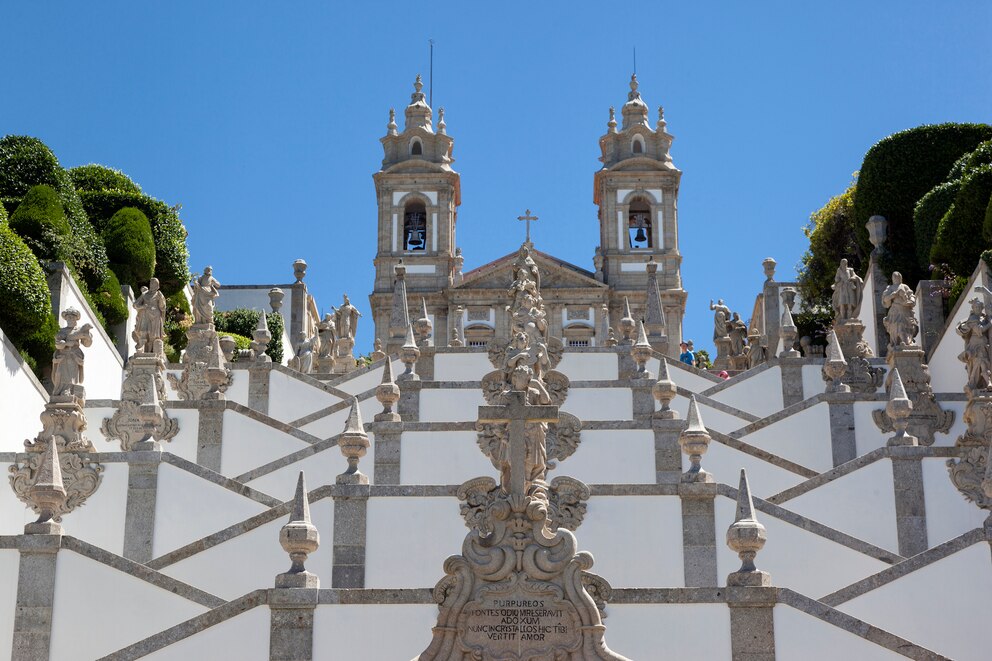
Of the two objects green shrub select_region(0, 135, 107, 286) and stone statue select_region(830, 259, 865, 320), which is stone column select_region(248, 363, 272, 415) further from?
stone statue select_region(830, 259, 865, 320)

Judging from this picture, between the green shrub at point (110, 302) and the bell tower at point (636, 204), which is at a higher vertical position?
the bell tower at point (636, 204)

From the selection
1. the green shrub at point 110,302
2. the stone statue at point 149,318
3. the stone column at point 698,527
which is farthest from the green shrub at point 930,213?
the green shrub at point 110,302

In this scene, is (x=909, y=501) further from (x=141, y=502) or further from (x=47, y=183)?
(x=47, y=183)

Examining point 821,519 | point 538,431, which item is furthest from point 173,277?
point 538,431

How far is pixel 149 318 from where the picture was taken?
25.7 metres

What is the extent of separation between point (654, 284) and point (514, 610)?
2055 cm

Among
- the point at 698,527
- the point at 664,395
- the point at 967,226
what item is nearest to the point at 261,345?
the point at 664,395

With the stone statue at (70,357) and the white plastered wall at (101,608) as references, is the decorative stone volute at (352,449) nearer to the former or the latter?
the white plastered wall at (101,608)

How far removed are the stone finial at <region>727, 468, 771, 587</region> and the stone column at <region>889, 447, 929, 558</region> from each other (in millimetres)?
5706

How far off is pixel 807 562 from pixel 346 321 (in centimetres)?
1873

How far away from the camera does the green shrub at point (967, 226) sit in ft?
88.3

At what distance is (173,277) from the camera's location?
3459 cm

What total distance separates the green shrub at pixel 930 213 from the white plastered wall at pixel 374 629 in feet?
58.2

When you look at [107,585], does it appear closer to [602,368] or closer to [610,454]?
[610,454]
